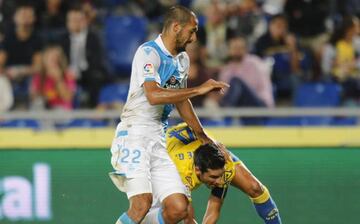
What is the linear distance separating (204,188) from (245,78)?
2234 millimetres

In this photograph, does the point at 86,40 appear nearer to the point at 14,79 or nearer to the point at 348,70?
the point at 14,79

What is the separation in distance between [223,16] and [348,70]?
1.68 m

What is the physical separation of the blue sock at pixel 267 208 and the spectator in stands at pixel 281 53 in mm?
3364

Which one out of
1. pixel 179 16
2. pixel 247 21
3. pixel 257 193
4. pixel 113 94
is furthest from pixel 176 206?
pixel 247 21

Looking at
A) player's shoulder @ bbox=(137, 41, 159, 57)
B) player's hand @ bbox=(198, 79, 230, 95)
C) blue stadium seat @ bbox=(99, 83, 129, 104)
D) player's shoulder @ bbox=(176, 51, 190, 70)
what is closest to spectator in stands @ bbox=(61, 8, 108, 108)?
blue stadium seat @ bbox=(99, 83, 129, 104)

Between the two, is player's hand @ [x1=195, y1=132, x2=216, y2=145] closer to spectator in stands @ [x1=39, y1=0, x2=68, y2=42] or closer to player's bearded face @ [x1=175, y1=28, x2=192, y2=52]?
player's bearded face @ [x1=175, y1=28, x2=192, y2=52]

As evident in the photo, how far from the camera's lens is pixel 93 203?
920cm

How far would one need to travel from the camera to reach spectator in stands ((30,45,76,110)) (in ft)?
36.0

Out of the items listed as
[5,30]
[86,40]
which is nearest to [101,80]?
[86,40]

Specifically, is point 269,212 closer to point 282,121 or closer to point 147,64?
point 282,121

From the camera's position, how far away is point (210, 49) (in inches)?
479

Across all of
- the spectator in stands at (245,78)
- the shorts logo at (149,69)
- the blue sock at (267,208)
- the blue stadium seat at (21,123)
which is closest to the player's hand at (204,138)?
the blue sock at (267,208)

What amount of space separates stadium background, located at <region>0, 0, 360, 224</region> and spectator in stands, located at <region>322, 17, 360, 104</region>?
2.45 meters

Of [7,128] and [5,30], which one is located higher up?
[5,30]
